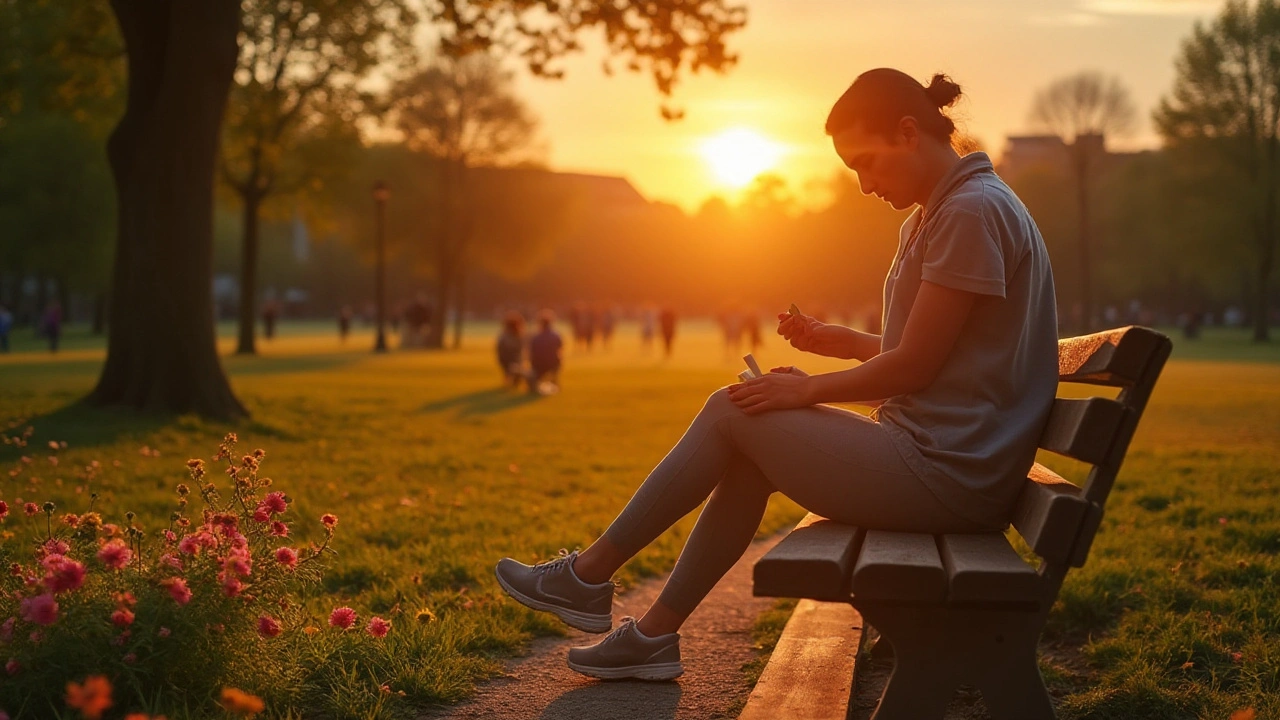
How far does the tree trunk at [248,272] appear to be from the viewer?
36938mm

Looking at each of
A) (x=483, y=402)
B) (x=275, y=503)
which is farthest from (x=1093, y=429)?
(x=483, y=402)

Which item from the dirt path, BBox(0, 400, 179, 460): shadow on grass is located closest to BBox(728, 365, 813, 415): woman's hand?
the dirt path

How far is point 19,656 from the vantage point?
3.26 m

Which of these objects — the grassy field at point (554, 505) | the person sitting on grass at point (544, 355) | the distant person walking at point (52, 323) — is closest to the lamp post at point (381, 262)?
the distant person walking at point (52, 323)

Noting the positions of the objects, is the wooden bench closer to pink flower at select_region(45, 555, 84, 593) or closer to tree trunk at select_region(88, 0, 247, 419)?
pink flower at select_region(45, 555, 84, 593)

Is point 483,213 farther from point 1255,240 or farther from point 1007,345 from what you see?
point 1007,345

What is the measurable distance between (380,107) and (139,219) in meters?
26.1

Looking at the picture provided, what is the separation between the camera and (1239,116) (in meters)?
56.0

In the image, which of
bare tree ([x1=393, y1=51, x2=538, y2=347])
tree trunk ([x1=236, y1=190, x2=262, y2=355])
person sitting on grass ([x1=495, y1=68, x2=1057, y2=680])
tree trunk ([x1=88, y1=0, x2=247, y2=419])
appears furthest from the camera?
bare tree ([x1=393, y1=51, x2=538, y2=347])

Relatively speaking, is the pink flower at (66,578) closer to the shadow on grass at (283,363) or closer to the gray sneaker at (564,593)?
the gray sneaker at (564,593)

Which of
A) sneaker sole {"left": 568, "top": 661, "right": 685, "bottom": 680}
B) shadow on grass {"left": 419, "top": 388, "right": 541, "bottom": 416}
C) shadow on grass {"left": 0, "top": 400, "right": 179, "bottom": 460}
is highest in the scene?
sneaker sole {"left": 568, "top": 661, "right": 685, "bottom": 680}

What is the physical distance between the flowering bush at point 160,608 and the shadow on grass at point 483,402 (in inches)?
561

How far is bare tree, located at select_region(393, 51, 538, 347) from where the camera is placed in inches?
2101

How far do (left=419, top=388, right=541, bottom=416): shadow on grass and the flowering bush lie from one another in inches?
561
